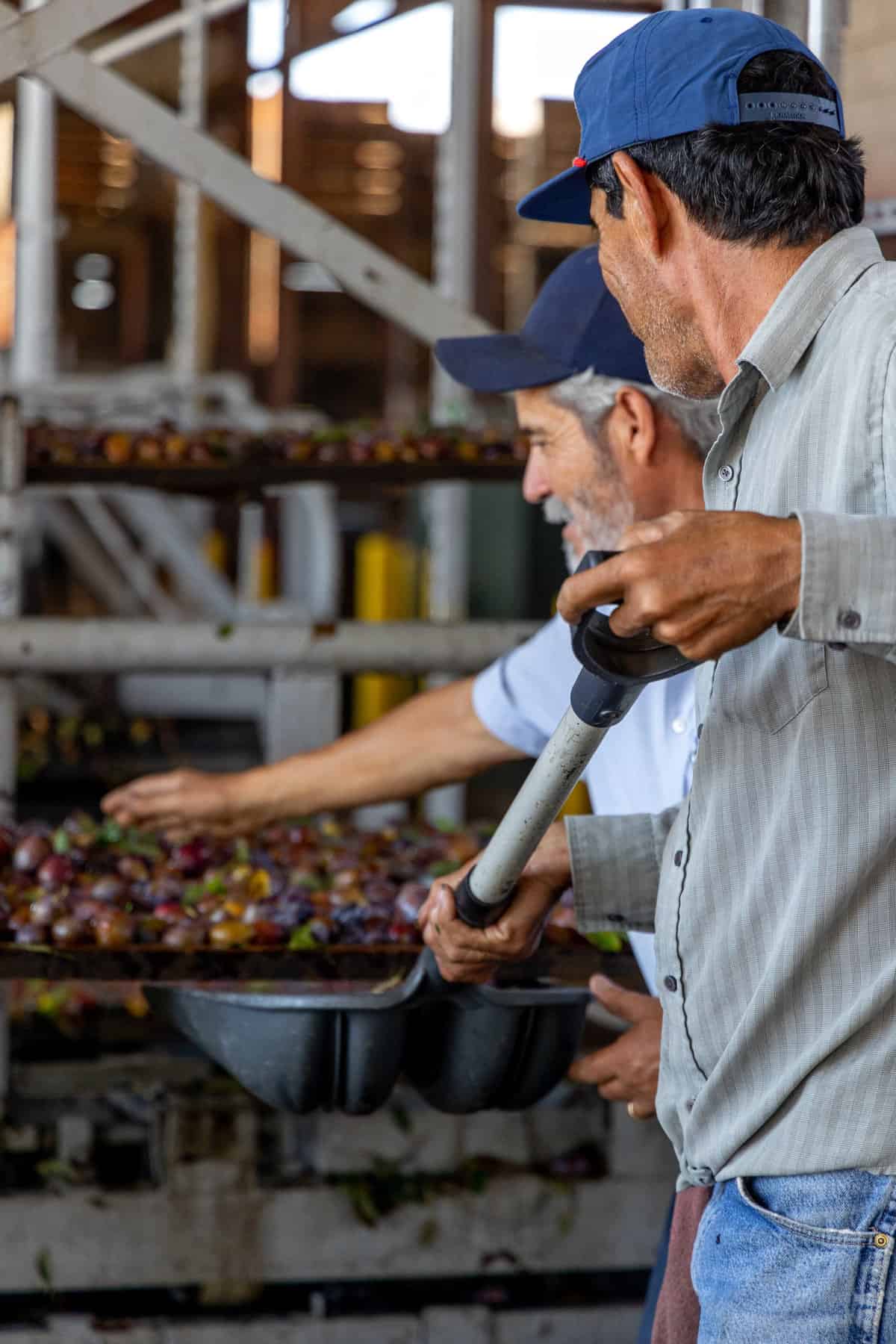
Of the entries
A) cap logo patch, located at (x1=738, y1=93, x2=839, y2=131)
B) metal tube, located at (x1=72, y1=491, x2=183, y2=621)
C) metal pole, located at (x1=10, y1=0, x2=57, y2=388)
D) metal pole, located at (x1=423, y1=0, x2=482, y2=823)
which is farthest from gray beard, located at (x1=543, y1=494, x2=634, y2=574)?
metal tube, located at (x1=72, y1=491, x2=183, y2=621)

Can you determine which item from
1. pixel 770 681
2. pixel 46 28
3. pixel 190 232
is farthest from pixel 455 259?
pixel 770 681

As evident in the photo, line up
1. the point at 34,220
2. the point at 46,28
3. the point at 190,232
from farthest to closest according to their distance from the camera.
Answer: the point at 190,232, the point at 34,220, the point at 46,28

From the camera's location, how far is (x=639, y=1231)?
8.41ft

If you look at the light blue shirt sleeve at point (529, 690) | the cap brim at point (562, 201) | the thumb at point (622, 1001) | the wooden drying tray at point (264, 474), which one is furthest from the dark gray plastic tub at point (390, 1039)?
the wooden drying tray at point (264, 474)

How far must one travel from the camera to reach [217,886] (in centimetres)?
219

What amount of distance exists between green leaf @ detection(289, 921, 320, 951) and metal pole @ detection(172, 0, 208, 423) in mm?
3959

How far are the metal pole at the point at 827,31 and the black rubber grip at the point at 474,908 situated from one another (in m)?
1.25

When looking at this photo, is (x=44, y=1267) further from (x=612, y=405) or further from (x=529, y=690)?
(x=612, y=405)

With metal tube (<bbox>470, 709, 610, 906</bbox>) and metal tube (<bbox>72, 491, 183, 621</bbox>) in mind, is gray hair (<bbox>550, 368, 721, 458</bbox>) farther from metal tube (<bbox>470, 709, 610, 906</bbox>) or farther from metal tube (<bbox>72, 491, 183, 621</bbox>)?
metal tube (<bbox>72, 491, 183, 621</bbox>)

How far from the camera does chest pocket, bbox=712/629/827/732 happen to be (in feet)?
3.81

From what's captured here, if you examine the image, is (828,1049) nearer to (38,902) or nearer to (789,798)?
(789,798)

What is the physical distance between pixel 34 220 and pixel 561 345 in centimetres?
470

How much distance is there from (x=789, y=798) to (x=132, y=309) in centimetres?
1441

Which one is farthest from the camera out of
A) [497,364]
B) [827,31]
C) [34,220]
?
[34,220]
